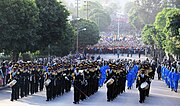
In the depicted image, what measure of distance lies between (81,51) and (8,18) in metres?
44.8

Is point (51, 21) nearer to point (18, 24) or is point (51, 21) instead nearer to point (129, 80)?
point (18, 24)

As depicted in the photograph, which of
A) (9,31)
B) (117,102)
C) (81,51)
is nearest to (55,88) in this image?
(117,102)

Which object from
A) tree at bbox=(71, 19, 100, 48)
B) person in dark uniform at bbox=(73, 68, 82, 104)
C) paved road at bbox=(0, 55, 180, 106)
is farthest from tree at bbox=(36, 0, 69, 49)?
tree at bbox=(71, 19, 100, 48)

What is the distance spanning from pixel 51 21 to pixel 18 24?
5.63m

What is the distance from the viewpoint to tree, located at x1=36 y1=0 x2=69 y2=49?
139 ft

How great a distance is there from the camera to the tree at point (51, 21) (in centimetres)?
4244

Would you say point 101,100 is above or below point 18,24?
below

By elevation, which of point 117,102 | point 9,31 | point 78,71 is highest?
point 9,31

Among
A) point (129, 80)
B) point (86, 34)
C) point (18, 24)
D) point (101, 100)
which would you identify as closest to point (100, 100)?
point (101, 100)

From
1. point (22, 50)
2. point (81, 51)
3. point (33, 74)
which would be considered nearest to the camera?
point (33, 74)

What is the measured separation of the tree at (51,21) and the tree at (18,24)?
9.63 ft

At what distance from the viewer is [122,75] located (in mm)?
26312

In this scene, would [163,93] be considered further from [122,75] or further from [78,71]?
[78,71]

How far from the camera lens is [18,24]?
3772 centimetres
